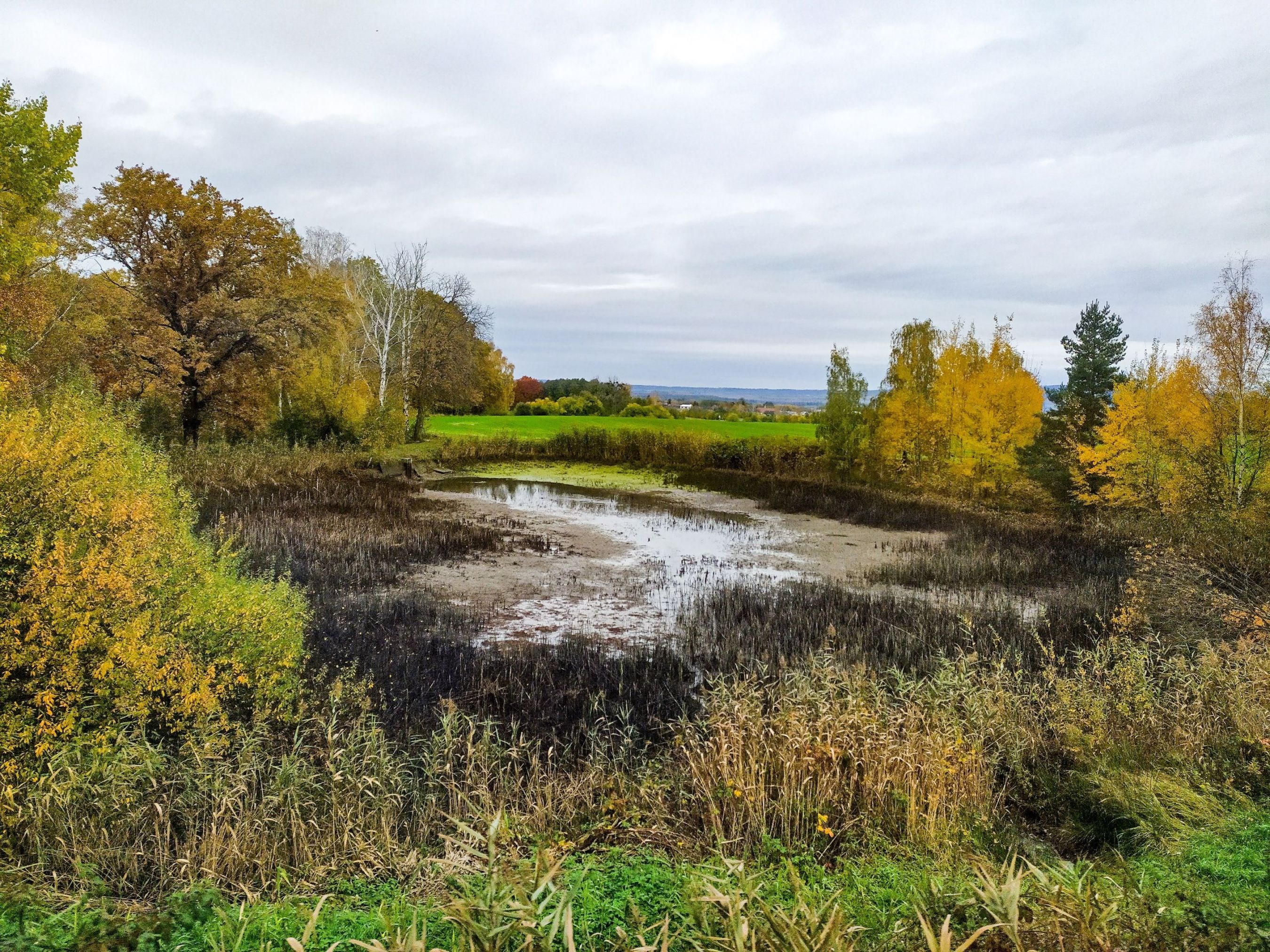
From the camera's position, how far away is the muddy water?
918cm

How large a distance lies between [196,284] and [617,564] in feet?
53.3

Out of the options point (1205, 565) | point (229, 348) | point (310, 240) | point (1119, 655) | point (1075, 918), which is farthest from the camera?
point (310, 240)

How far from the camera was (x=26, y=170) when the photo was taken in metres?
14.0

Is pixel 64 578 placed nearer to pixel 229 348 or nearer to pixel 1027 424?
pixel 229 348

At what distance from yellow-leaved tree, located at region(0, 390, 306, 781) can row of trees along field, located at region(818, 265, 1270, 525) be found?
13.2 meters

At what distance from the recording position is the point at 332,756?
4.30 metres

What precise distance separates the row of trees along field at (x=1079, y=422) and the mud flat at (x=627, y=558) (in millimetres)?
4765

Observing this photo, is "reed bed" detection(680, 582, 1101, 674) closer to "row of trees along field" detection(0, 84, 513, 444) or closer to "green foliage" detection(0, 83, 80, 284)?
"row of trees along field" detection(0, 84, 513, 444)

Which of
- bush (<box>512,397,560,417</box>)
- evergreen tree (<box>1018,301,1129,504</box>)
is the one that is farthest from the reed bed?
bush (<box>512,397,560,417</box>)

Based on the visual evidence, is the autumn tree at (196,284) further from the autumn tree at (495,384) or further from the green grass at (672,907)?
the autumn tree at (495,384)

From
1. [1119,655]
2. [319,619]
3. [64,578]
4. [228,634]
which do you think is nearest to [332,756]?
[228,634]

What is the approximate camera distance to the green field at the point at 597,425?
3666 cm

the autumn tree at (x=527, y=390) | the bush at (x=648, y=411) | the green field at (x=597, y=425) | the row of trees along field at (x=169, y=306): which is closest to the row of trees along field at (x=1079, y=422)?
the green field at (x=597, y=425)

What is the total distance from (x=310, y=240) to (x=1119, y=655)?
1883 inches
